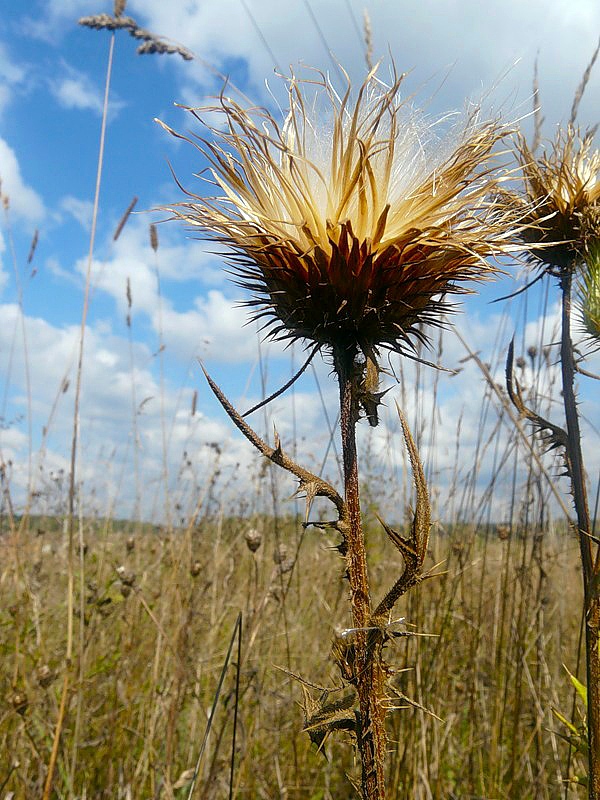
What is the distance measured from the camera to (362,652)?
1.04m

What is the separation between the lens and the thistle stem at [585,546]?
4.51ft

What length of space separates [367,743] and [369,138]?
3.46ft

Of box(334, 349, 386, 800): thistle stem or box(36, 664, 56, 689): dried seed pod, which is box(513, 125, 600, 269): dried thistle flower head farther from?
box(36, 664, 56, 689): dried seed pod

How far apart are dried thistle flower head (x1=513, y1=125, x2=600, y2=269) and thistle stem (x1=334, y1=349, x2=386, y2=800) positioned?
86cm

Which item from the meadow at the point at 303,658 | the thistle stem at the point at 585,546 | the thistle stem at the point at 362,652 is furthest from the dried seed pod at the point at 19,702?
the thistle stem at the point at 585,546

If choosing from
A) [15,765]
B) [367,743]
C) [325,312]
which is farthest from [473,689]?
[325,312]

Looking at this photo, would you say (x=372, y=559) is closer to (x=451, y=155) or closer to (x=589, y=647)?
(x=589, y=647)

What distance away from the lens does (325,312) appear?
1192 millimetres

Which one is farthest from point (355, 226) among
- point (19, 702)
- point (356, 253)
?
point (19, 702)

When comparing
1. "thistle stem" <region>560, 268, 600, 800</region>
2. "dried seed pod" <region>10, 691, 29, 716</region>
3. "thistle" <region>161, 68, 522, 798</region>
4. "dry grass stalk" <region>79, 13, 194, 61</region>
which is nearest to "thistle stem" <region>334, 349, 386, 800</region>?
"thistle" <region>161, 68, 522, 798</region>

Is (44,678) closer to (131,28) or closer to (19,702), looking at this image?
(19,702)

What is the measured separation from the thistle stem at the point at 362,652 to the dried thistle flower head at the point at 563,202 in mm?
861

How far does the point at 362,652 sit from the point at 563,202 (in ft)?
4.14

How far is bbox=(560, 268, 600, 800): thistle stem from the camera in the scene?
137 centimetres
